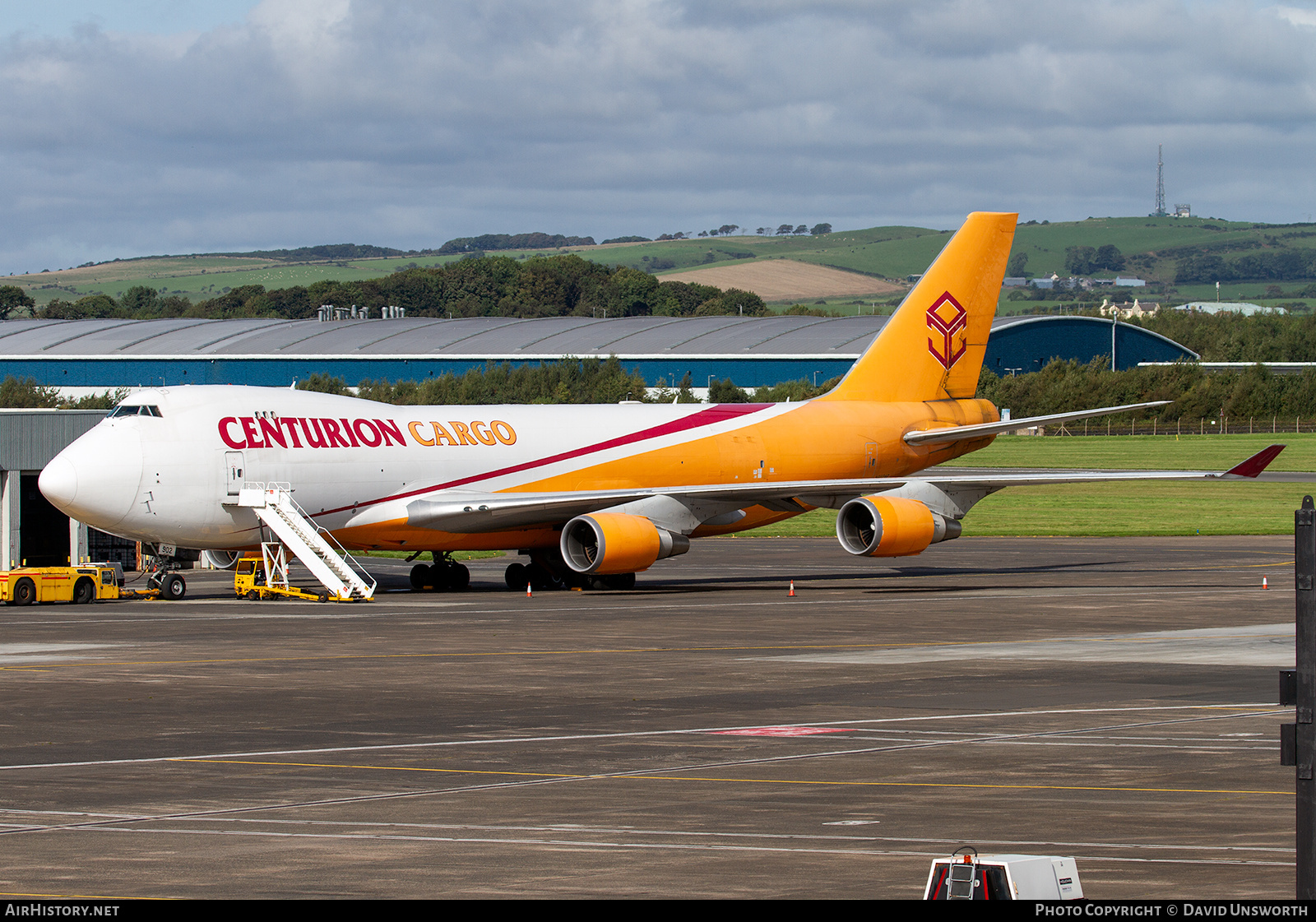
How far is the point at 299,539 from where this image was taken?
1598 inches

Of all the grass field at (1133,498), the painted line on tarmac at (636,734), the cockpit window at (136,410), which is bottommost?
the grass field at (1133,498)

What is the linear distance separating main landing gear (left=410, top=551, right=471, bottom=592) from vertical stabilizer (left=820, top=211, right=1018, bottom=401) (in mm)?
12375

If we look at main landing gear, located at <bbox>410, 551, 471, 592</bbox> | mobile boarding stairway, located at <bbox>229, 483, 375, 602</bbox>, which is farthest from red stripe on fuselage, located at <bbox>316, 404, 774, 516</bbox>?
main landing gear, located at <bbox>410, 551, 471, 592</bbox>

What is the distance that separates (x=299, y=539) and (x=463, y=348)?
10182cm

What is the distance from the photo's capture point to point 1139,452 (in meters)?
115

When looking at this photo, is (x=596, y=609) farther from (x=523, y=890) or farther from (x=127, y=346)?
(x=127, y=346)

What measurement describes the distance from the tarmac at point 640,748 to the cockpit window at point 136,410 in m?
4.79

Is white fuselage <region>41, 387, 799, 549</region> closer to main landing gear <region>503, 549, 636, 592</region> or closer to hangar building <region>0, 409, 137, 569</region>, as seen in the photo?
main landing gear <region>503, 549, 636, 592</region>

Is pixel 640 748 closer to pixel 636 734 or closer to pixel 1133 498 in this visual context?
pixel 636 734

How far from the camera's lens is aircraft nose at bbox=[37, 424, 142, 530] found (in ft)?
128

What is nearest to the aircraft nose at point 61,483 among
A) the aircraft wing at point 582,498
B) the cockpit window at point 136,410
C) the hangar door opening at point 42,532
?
the cockpit window at point 136,410

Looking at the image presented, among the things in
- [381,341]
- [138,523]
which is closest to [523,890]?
[138,523]

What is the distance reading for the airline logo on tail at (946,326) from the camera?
5072 centimetres

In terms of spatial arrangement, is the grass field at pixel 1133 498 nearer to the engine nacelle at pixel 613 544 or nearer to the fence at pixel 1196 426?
the fence at pixel 1196 426
